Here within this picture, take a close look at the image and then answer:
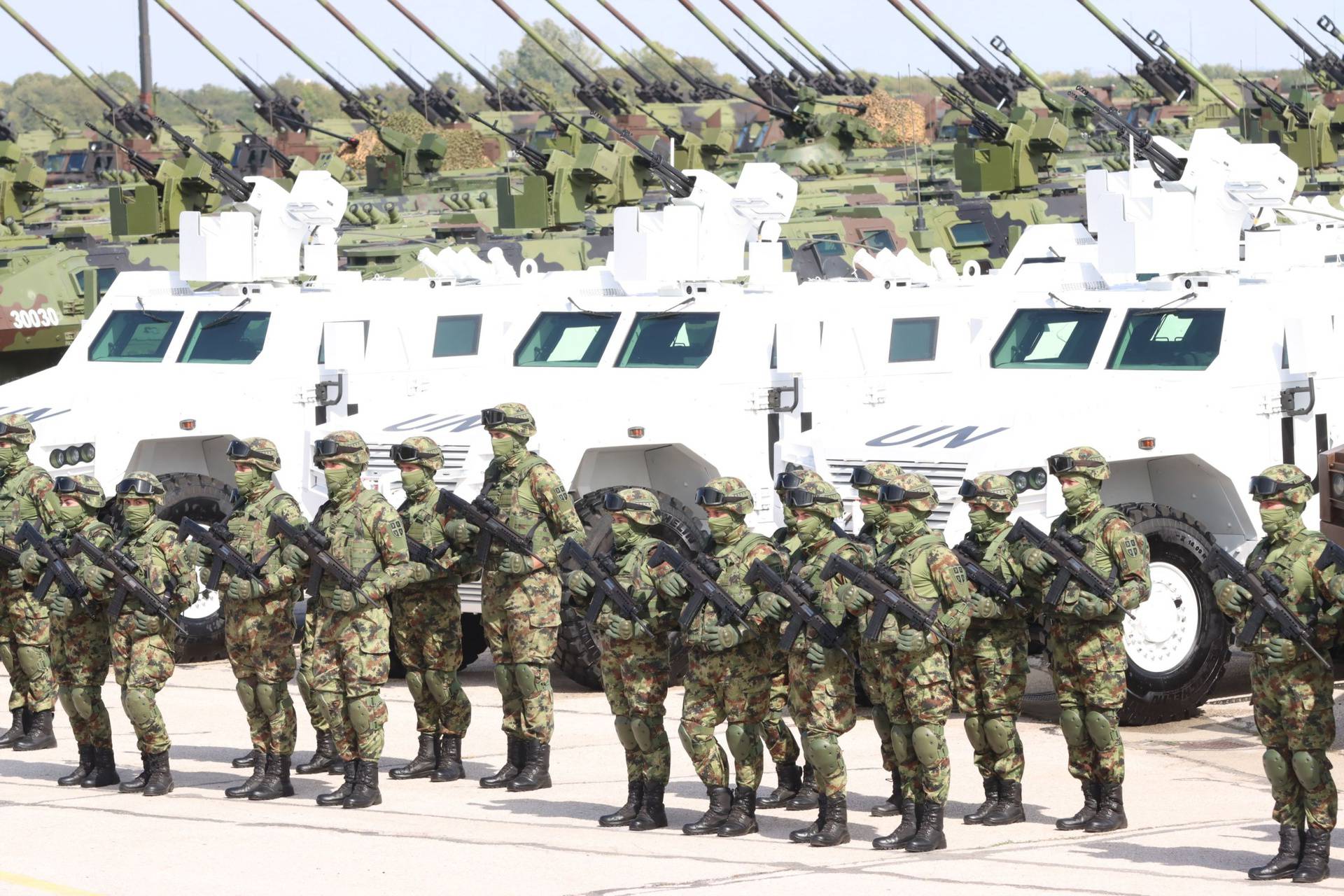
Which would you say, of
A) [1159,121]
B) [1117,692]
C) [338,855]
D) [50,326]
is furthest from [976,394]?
[1159,121]

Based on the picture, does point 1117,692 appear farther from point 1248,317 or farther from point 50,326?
point 50,326

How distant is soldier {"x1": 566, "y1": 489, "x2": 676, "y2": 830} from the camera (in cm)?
954

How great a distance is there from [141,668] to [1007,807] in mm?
3570

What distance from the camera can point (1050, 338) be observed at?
13.0 meters

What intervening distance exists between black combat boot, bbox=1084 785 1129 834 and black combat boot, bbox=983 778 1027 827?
29cm

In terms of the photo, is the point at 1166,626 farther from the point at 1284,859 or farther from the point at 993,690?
the point at 1284,859

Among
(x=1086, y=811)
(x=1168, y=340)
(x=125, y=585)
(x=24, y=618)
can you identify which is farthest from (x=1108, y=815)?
(x=24, y=618)

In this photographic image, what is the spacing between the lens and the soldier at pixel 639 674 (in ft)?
31.3

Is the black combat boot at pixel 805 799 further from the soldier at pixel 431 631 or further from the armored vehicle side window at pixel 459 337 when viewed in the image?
the armored vehicle side window at pixel 459 337

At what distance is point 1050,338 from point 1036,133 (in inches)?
570

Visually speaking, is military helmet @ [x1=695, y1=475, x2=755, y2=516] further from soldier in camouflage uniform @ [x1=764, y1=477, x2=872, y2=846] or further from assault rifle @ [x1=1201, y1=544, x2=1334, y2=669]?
assault rifle @ [x1=1201, y1=544, x2=1334, y2=669]

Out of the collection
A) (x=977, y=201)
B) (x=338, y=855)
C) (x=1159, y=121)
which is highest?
(x=1159, y=121)

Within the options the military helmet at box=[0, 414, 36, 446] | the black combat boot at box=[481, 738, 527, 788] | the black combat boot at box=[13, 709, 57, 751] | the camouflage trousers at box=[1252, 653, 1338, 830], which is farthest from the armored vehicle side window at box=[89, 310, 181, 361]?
the camouflage trousers at box=[1252, 653, 1338, 830]

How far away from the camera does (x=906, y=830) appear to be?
911 centimetres
